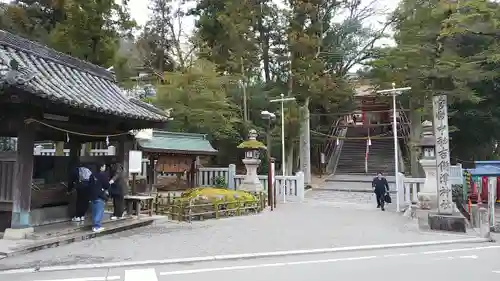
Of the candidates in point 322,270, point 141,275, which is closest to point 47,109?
point 141,275

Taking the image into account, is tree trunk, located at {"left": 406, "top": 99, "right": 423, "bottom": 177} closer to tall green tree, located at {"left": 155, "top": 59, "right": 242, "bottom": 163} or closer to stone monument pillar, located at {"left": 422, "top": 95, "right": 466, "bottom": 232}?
tall green tree, located at {"left": 155, "top": 59, "right": 242, "bottom": 163}

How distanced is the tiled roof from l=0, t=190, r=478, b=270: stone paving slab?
11.1 ft

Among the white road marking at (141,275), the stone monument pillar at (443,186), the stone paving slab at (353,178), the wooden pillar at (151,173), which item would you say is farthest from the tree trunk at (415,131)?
the white road marking at (141,275)

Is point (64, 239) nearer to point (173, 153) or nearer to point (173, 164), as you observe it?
point (173, 153)

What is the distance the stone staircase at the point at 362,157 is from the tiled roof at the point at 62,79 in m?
23.2

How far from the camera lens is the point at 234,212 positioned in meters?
15.1

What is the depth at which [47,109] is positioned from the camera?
946cm

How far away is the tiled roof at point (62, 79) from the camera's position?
8.40 meters

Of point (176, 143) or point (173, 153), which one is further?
point (176, 143)

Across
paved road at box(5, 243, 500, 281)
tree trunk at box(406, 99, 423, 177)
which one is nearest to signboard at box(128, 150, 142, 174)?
paved road at box(5, 243, 500, 281)

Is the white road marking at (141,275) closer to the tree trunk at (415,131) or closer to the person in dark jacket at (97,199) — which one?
the person in dark jacket at (97,199)

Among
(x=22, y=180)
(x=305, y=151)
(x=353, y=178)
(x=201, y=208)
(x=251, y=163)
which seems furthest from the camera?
(x=353, y=178)

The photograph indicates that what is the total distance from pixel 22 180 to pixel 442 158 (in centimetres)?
1234

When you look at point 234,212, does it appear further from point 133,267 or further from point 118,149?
point 133,267
